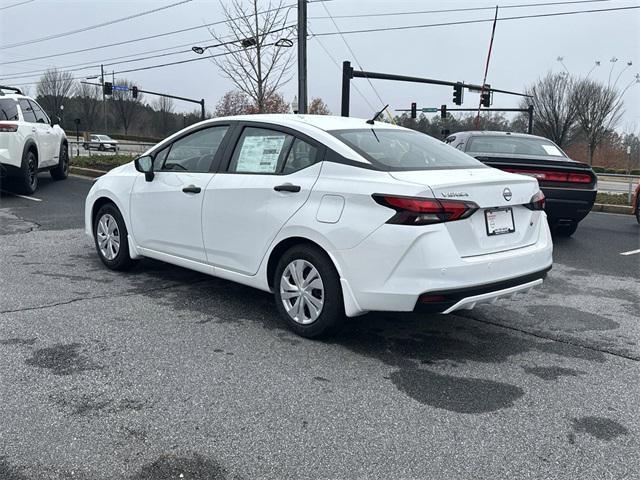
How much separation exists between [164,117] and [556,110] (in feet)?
151

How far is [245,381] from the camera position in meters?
3.54

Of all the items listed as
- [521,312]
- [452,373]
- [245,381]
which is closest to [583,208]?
[521,312]

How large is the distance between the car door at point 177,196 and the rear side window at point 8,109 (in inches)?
252

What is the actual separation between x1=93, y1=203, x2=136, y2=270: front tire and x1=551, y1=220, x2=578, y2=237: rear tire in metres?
6.47

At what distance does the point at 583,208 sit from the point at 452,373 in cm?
570

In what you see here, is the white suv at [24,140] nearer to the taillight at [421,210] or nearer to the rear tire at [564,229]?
the taillight at [421,210]

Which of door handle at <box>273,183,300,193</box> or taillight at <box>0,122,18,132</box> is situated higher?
taillight at <box>0,122,18,132</box>

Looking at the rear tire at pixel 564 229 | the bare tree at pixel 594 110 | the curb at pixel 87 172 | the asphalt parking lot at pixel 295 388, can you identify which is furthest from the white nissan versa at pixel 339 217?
the bare tree at pixel 594 110

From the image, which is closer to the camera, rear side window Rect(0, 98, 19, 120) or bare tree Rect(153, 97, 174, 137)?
rear side window Rect(0, 98, 19, 120)

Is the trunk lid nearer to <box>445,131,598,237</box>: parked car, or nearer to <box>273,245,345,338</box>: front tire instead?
<box>273,245,345,338</box>: front tire

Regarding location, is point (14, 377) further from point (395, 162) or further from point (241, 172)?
point (395, 162)

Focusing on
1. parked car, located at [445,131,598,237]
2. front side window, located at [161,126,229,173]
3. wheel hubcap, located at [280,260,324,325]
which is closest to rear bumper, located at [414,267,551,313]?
wheel hubcap, located at [280,260,324,325]

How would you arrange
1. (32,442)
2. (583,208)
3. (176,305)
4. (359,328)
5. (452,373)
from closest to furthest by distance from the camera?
(32,442) < (452,373) < (359,328) < (176,305) < (583,208)

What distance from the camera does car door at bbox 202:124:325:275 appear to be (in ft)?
14.1
